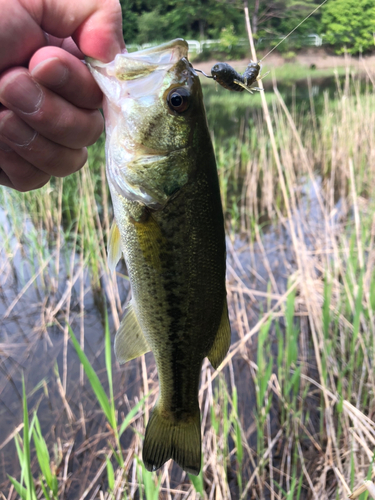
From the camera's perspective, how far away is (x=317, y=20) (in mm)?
9977

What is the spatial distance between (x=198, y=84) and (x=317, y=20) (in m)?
11.3

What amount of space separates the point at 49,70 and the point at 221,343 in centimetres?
100

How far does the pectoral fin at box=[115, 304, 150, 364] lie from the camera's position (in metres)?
1.17

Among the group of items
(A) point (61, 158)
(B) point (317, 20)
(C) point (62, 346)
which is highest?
→ (B) point (317, 20)

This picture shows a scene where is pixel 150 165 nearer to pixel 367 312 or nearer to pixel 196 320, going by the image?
pixel 196 320

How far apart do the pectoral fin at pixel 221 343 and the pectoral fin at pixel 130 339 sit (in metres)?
0.22

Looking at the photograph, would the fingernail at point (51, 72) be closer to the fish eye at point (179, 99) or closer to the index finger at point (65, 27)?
the index finger at point (65, 27)

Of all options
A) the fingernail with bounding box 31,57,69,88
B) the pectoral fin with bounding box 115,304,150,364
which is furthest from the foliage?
the pectoral fin with bounding box 115,304,150,364

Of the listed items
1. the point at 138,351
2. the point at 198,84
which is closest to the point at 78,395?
the point at 138,351

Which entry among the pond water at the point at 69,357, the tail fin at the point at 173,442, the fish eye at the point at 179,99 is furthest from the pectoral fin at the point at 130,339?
the pond water at the point at 69,357

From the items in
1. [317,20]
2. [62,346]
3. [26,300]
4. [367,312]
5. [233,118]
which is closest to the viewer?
[367,312]

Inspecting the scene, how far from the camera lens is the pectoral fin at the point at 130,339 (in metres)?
1.17

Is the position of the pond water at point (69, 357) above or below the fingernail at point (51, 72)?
below

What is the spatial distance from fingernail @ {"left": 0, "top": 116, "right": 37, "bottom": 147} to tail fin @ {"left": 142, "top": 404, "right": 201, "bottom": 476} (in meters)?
1.04
